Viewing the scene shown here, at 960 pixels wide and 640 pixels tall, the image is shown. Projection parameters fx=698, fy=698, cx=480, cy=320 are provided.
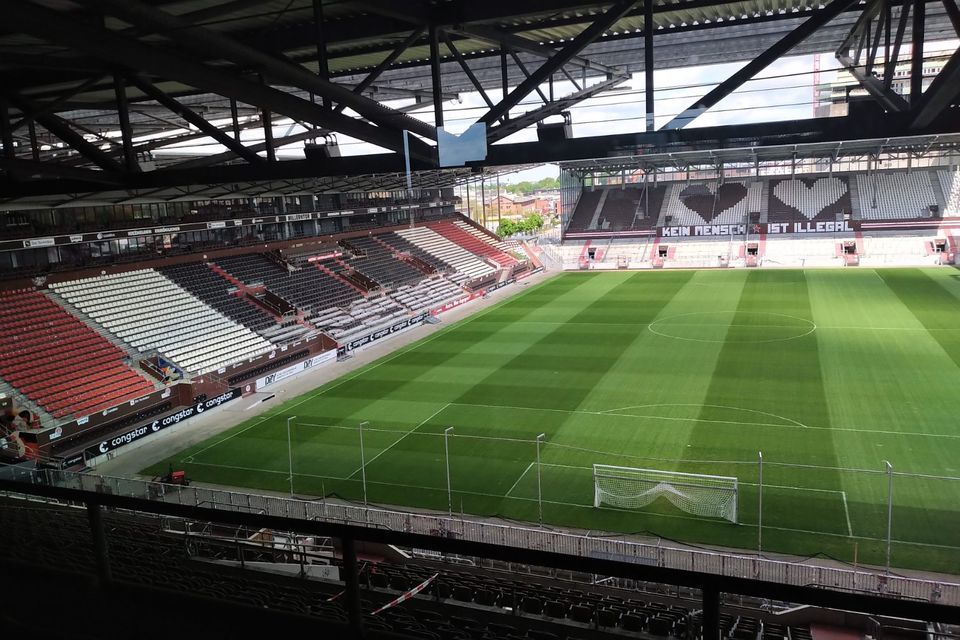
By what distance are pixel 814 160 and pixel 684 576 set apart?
60.1 meters

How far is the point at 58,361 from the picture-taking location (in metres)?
23.3

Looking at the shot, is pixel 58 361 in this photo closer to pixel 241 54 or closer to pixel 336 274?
pixel 336 274

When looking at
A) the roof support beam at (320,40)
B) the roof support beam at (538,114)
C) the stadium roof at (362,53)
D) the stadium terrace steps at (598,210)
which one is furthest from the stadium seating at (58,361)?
the stadium terrace steps at (598,210)

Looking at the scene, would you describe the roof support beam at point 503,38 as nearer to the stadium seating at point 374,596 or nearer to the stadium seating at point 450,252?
the stadium seating at point 374,596

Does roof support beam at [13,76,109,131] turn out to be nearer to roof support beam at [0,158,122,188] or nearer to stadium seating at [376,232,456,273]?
roof support beam at [0,158,122,188]

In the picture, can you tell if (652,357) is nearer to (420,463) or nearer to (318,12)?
(420,463)

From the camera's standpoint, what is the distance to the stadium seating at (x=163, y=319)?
2641cm

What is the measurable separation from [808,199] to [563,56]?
5721 cm

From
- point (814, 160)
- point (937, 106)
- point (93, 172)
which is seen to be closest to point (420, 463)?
point (93, 172)

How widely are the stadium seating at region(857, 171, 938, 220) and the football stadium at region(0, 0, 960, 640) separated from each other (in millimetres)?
3952

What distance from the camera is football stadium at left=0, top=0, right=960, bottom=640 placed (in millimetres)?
4613

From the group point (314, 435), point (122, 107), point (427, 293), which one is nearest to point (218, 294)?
point (427, 293)

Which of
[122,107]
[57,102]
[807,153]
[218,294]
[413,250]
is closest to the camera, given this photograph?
[122,107]

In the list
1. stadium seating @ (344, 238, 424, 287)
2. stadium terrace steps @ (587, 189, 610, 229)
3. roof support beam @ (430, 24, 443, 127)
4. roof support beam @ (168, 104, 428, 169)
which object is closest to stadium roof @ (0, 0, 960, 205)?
roof support beam @ (430, 24, 443, 127)
